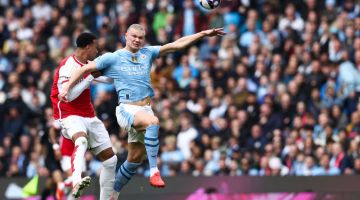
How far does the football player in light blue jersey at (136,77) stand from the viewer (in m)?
17.5

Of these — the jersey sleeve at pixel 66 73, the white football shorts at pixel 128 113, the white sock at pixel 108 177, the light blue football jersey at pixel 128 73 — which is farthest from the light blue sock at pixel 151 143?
the jersey sleeve at pixel 66 73

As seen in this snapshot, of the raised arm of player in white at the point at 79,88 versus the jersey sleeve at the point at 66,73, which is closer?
the raised arm of player in white at the point at 79,88

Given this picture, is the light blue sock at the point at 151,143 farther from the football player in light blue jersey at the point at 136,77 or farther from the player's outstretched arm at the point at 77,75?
the player's outstretched arm at the point at 77,75

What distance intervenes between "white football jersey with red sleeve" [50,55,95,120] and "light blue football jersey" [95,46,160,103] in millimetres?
532

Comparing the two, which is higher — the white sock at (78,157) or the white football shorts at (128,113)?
the white football shorts at (128,113)

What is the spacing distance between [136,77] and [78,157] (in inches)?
53.0

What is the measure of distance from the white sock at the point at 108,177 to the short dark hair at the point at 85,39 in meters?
1.67

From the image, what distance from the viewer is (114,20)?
2778 cm

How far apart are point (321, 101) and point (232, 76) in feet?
6.39

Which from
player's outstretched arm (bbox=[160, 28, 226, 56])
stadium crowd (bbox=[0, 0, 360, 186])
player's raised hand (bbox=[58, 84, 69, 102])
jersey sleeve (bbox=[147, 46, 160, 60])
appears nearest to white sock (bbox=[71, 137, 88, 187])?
player's raised hand (bbox=[58, 84, 69, 102])

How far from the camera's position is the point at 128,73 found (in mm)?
17781

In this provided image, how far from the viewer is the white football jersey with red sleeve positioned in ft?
59.3

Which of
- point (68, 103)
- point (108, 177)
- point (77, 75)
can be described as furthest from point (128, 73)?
point (108, 177)

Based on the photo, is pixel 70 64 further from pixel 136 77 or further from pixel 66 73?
pixel 136 77
